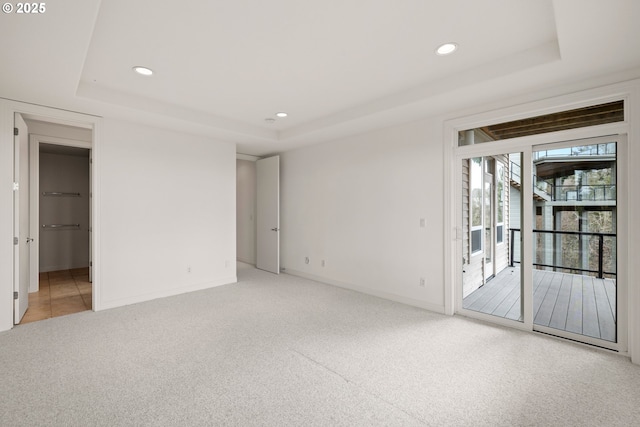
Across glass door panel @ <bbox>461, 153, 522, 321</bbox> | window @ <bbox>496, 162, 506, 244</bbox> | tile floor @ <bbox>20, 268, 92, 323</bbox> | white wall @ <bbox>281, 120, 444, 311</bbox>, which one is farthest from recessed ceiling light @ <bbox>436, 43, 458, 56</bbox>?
tile floor @ <bbox>20, 268, 92, 323</bbox>

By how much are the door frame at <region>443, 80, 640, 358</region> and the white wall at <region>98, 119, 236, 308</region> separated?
3.52 meters

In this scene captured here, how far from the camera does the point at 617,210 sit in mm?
2842

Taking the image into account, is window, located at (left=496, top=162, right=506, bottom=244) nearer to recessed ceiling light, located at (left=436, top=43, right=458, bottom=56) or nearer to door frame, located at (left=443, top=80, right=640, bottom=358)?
door frame, located at (left=443, top=80, right=640, bottom=358)

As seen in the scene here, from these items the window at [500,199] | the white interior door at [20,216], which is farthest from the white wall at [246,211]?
the window at [500,199]

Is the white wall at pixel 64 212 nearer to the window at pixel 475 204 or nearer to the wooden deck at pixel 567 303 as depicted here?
the window at pixel 475 204

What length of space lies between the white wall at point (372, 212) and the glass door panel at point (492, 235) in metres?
0.36

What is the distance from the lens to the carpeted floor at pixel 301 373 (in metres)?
2.00

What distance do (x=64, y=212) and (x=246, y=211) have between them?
3737 mm

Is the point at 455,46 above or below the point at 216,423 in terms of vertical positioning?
above

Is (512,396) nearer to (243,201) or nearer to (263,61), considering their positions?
(263,61)

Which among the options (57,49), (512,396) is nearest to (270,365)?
(512,396)

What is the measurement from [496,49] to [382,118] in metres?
1.58

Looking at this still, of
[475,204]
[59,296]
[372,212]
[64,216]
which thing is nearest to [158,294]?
[59,296]

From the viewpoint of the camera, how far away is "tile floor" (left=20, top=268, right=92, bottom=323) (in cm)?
391
